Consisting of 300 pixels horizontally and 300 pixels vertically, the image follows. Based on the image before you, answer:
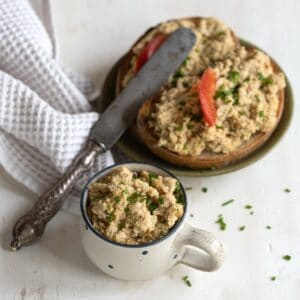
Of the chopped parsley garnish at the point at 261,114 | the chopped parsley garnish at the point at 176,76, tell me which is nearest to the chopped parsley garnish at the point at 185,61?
the chopped parsley garnish at the point at 176,76

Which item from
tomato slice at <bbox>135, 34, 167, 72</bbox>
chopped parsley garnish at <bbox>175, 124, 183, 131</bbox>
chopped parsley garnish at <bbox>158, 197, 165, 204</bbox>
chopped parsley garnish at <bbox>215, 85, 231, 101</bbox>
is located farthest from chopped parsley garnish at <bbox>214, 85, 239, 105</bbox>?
chopped parsley garnish at <bbox>158, 197, 165, 204</bbox>

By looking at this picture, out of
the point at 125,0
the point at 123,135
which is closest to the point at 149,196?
the point at 123,135

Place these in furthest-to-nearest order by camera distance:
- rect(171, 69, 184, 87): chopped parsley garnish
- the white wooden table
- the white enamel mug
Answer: rect(171, 69, 184, 87): chopped parsley garnish < the white wooden table < the white enamel mug

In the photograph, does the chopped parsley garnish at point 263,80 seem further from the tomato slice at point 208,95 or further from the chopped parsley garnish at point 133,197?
the chopped parsley garnish at point 133,197

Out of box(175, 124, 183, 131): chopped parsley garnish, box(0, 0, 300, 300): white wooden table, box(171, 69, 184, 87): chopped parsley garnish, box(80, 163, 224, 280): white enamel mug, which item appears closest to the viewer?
box(80, 163, 224, 280): white enamel mug

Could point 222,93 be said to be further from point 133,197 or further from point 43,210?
point 43,210

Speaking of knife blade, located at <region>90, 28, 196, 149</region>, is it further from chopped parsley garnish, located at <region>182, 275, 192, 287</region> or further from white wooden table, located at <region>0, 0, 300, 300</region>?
chopped parsley garnish, located at <region>182, 275, 192, 287</region>

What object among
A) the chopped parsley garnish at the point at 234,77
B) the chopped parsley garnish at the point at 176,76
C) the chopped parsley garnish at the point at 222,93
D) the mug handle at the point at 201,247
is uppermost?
the chopped parsley garnish at the point at 234,77
